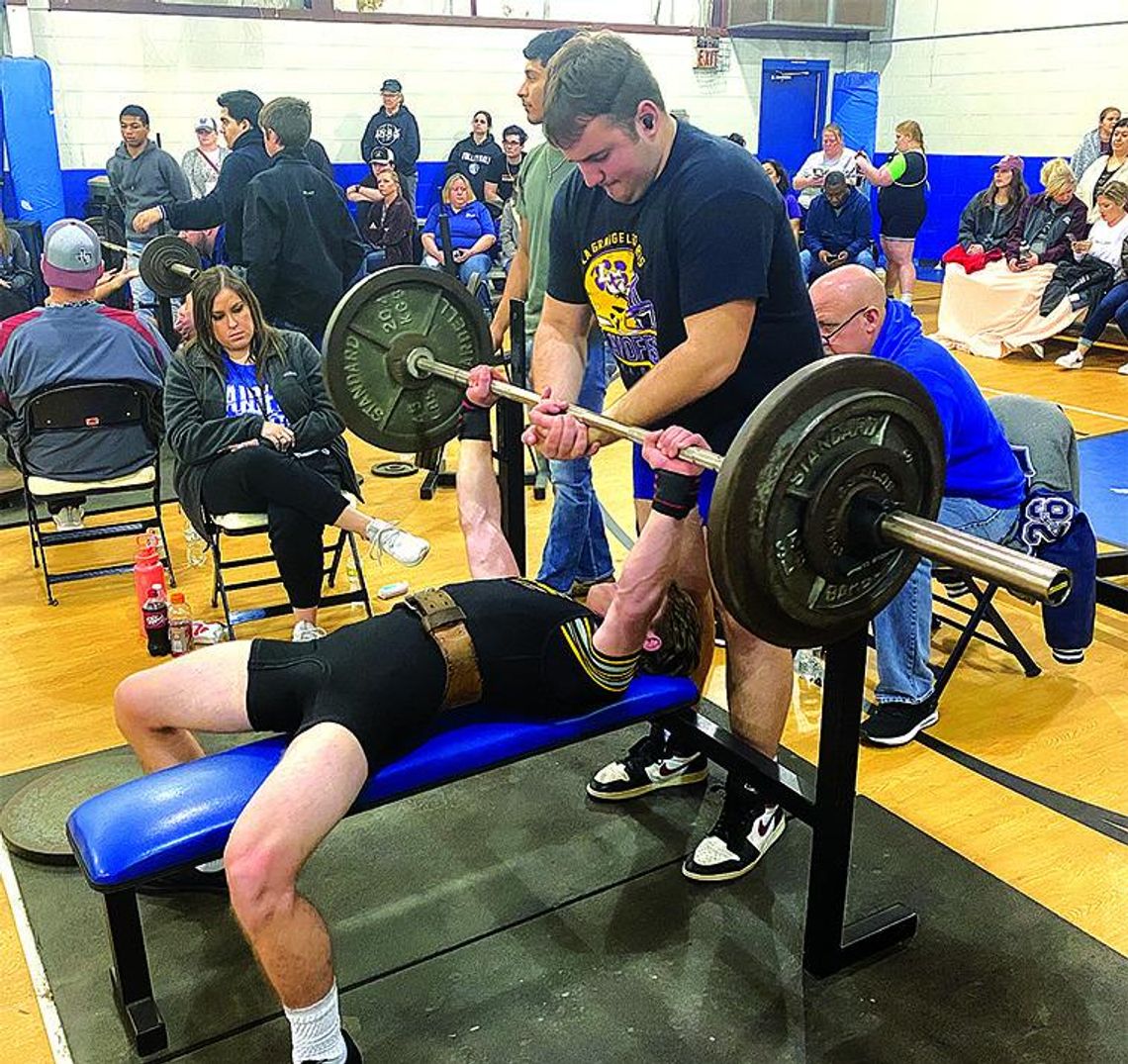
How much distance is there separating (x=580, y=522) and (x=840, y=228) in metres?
5.04

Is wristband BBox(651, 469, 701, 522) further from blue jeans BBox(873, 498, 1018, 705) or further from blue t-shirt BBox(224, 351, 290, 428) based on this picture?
blue t-shirt BBox(224, 351, 290, 428)

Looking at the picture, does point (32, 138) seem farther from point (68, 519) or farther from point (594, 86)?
point (594, 86)

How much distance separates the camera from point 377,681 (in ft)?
5.65

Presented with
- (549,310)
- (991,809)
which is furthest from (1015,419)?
(549,310)

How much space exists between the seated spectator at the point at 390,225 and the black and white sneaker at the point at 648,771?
17.4ft

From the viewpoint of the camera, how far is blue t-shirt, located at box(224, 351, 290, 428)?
3098 millimetres

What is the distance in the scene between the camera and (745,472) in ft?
4.75

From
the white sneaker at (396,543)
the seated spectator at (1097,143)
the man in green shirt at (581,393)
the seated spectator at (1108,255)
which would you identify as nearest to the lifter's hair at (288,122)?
the man in green shirt at (581,393)

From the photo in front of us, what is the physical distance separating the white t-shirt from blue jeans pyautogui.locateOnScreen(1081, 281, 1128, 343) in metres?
1.94

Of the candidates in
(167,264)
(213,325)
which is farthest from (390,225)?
(213,325)

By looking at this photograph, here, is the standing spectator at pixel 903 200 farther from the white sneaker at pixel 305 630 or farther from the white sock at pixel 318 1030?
the white sock at pixel 318 1030

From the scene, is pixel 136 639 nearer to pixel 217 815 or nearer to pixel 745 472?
pixel 217 815

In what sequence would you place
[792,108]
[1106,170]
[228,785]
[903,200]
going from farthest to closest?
[792,108] < [903,200] < [1106,170] < [228,785]

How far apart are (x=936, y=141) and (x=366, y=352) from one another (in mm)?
9792
